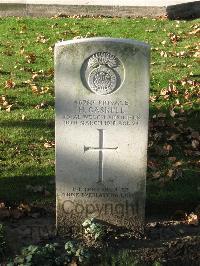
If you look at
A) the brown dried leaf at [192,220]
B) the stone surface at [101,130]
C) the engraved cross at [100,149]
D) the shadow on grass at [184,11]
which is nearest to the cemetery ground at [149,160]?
the brown dried leaf at [192,220]

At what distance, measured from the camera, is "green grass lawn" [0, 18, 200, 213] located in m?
6.16

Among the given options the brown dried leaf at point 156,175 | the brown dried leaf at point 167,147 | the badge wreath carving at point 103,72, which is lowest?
the brown dried leaf at point 156,175

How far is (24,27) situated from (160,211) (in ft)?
23.9

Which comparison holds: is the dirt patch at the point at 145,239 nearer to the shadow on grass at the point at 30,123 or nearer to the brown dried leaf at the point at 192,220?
the brown dried leaf at the point at 192,220

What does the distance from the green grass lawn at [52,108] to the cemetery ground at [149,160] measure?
1 centimetres

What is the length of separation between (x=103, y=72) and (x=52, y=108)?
116 inches

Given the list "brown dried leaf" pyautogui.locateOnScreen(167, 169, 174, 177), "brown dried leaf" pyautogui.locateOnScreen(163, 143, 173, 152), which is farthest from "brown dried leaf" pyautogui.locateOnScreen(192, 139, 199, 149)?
"brown dried leaf" pyautogui.locateOnScreen(167, 169, 174, 177)

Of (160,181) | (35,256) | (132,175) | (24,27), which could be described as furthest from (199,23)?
(35,256)

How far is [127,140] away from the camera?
17.1 feet

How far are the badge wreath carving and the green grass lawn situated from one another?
142 centimetres

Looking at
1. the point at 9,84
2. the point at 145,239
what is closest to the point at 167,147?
the point at 145,239

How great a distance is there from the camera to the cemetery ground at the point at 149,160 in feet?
17.1

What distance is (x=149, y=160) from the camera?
261 inches

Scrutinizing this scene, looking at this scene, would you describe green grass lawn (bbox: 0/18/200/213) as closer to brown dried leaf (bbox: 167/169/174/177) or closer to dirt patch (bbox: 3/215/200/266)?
brown dried leaf (bbox: 167/169/174/177)
